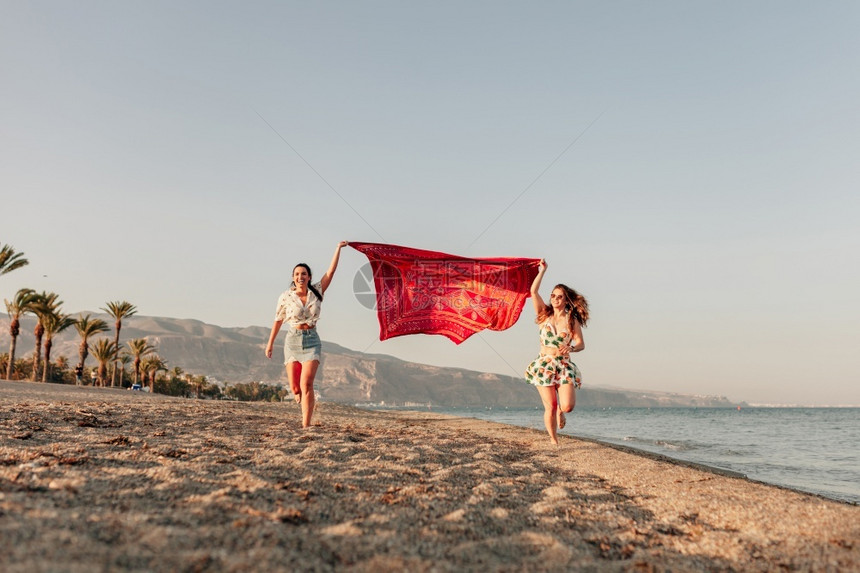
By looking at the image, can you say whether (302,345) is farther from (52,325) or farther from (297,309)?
(52,325)

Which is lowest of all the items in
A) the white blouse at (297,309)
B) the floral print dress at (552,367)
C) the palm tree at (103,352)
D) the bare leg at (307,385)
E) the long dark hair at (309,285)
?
the palm tree at (103,352)

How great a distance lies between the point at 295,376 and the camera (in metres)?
8.63

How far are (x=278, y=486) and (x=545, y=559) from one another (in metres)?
2.00

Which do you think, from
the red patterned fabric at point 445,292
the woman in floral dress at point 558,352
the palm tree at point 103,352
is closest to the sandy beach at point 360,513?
the woman in floral dress at point 558,352

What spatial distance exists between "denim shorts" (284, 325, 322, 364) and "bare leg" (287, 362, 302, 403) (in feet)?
0.31

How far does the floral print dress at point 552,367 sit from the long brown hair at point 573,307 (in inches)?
6.5

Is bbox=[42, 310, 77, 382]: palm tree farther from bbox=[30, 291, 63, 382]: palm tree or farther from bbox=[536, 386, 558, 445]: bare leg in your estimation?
bbox=[536, 386, 558, 445]: bare leg

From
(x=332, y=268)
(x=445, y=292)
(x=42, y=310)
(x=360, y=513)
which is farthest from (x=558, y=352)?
(x=42, y=310)

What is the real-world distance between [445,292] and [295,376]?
3.40 m

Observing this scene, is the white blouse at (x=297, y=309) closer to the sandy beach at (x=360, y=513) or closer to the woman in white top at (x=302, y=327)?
the woman in white top at (x=302, y=327)

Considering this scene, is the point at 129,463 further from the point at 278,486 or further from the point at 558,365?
the point at 558,365

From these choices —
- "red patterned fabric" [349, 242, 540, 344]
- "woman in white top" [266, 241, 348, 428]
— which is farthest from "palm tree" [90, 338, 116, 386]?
"woman in white top" [266, 241, 348, 428]

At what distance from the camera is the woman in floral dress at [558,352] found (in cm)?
841

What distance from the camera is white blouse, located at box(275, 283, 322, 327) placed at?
849 centimetres
